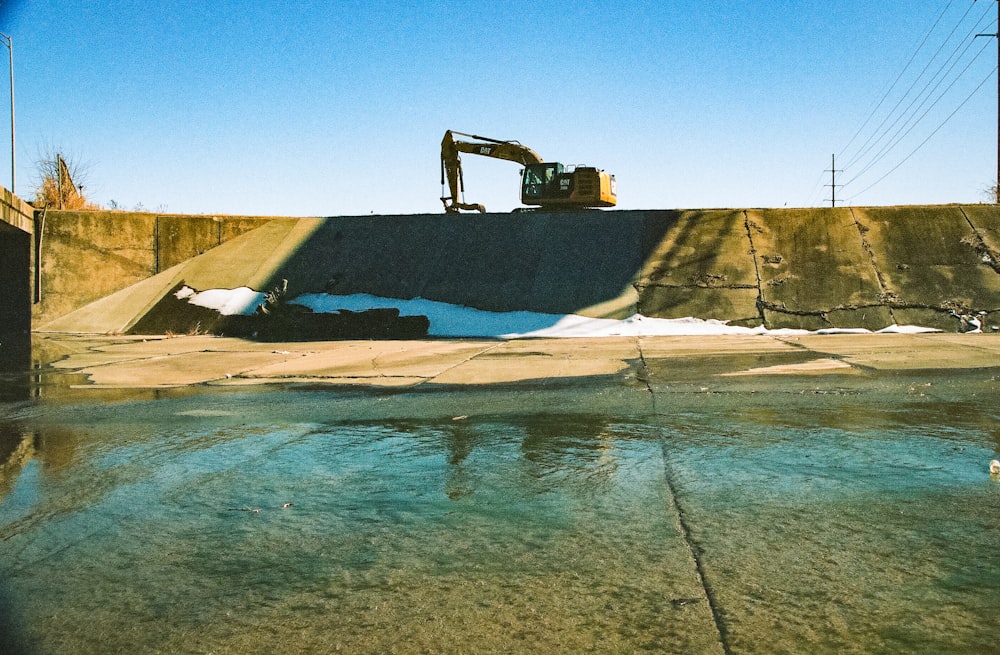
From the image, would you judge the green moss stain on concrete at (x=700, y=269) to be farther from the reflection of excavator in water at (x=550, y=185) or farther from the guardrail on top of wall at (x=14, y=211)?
the guardrail on top of wall at (x=14, y=211)

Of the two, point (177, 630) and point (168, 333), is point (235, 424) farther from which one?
point (168, 333)

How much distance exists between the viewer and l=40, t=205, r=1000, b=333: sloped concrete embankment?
1495 centimetres

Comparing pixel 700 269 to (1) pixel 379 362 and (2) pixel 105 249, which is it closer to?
(1) pixel 379 362

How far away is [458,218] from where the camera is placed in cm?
1945

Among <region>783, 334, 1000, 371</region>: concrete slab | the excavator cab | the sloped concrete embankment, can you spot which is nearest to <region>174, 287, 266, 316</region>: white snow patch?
the sloped concrete embankment

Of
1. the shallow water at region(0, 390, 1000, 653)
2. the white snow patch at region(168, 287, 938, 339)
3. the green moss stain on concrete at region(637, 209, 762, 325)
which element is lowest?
the shallow water at region(0, 390, 1000, 653)

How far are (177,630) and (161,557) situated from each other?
0.62 metres

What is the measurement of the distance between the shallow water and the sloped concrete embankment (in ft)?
35.0

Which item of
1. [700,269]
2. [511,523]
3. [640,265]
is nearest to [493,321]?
[640,265]

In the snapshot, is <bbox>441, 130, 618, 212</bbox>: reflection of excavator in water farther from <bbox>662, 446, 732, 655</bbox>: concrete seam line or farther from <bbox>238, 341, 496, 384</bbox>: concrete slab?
<bbox>662, 446, 732, 655</bbox>: concrete seam line

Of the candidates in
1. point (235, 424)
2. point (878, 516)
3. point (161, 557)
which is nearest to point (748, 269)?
point (235, 424)

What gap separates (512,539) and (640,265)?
1448cm

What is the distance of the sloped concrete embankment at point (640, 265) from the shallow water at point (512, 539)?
1068cm

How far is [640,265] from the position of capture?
16750mm
